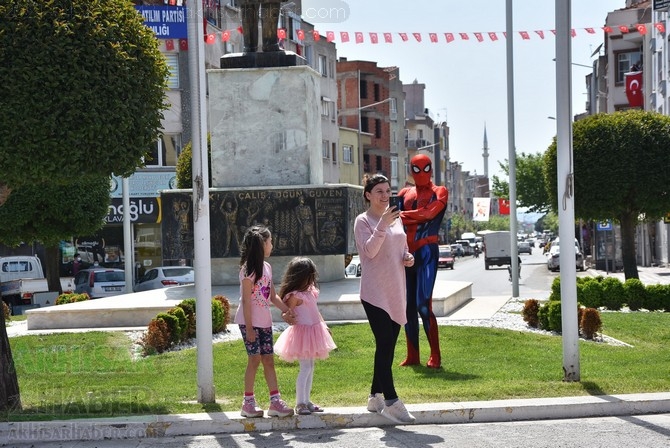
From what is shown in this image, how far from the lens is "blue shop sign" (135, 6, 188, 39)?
71.7ft

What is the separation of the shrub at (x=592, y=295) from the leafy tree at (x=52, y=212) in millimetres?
13604

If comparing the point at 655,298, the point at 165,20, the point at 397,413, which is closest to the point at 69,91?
the point at 397,413

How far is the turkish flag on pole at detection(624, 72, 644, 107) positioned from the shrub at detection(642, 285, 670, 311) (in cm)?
4203

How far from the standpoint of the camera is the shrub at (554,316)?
1641cm

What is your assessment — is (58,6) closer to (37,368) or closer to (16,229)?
(37,368)

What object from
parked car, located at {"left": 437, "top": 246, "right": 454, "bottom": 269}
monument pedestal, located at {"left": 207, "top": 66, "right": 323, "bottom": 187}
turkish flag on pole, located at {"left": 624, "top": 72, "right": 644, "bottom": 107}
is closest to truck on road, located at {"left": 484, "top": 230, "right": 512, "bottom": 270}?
parked car, located at {"left": 437, "top": 246, "right": 454, "bottom": 269}

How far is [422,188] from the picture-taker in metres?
12.2

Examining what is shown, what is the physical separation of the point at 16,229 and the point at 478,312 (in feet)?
47.6

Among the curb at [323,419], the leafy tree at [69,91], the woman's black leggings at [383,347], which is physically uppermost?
the leafy tree at [69,91]

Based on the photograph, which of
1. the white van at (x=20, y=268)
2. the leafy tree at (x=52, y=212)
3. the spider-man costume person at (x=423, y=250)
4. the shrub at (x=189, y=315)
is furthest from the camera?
the white van at (x=20, y=268)

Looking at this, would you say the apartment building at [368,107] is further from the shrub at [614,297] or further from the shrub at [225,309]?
the shrub at [225,309]

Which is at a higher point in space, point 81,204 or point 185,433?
point 81,204

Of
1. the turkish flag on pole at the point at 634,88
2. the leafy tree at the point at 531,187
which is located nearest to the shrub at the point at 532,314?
the turkish flag on pole at the point at 634,88

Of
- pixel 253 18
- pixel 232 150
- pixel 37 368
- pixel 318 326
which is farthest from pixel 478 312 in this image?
pixel 318 326
